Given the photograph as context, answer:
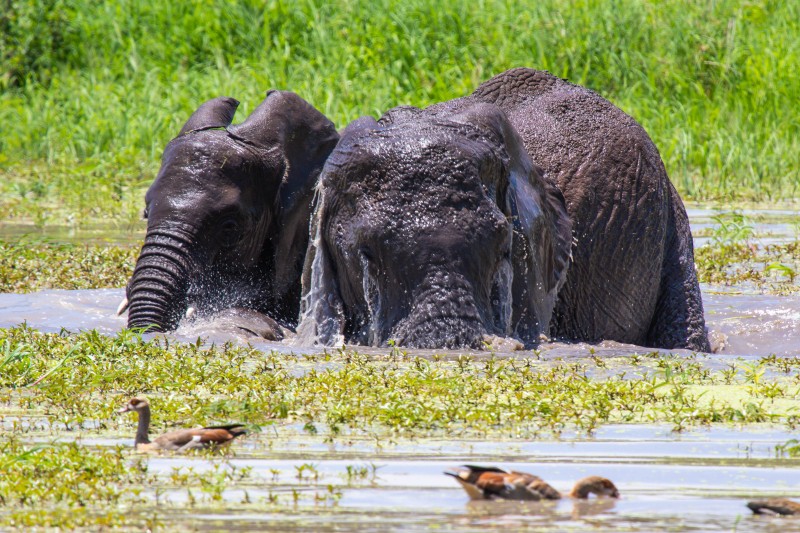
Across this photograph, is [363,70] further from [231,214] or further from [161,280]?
[161,280]

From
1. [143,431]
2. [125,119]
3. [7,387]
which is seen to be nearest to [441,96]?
[125,119]

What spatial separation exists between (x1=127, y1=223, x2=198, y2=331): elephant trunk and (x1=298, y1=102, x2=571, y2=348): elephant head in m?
1.05

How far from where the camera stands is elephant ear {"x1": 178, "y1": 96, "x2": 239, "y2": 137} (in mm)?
9297

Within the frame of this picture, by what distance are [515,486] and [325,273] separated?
11.2 feet

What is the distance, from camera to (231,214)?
29.5ft

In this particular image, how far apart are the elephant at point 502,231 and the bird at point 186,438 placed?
190 cm

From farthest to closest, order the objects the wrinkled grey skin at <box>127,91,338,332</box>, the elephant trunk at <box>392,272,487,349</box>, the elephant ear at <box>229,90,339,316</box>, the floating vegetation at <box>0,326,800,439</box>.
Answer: the elephant ear at <box>229,90,339,316</box> → the wrinkled grey skin at <box>127,91,338,332</box> → the elephant trunk at <box>392,272,487,349</box> → the floating vegetation at <box>0,326,800,439</box>

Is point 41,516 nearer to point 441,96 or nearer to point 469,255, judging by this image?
point 469,255

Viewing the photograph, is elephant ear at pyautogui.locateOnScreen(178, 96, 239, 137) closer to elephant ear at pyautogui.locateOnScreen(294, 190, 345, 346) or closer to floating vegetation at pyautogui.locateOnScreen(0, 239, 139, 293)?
elephant ear at pyautogui.locateOnScreen(294, 190, 345, 346)

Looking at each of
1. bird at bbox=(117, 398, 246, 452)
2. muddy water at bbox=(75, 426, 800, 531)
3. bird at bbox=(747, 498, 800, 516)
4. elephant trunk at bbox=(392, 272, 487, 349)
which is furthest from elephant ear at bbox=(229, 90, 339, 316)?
bird at bbox=(747, 498, 800, 516)

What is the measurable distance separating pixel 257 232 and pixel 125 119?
807 cm

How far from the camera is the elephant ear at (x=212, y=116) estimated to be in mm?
9297

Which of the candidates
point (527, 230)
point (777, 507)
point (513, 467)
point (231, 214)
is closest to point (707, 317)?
point (527, 230)

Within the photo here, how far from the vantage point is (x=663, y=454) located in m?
4.97
